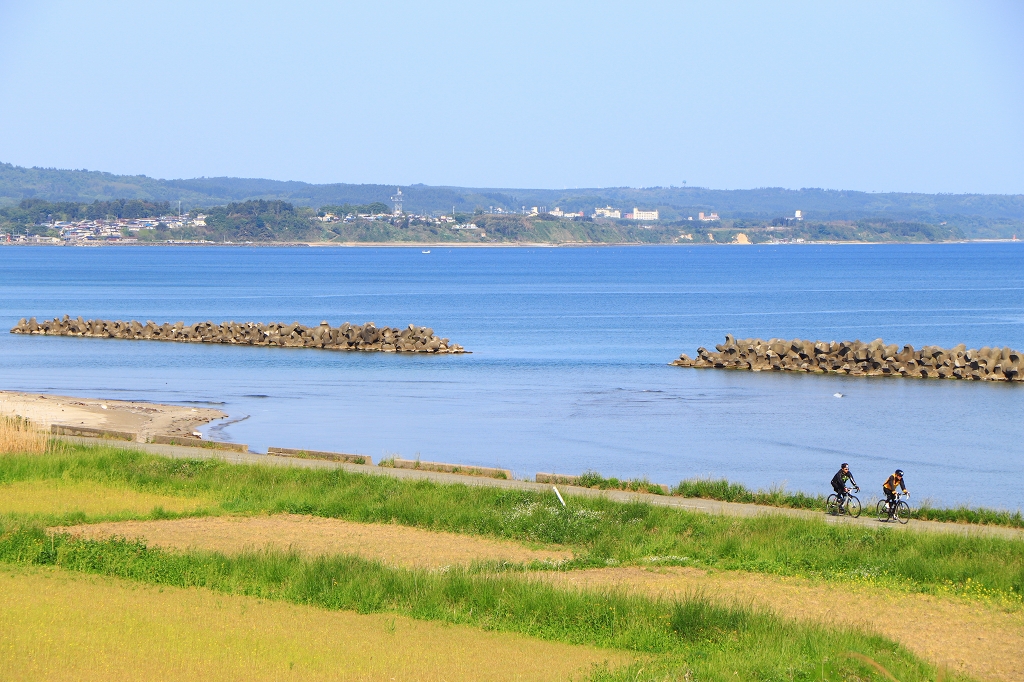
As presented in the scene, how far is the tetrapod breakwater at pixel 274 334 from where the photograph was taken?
61031 millimetres

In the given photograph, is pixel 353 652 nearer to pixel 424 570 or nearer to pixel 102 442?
pixel 424 570

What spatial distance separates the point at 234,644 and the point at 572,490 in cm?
1099

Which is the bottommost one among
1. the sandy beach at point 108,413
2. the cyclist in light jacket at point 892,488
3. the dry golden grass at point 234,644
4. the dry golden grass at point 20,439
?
the sandy beach at point 108,413

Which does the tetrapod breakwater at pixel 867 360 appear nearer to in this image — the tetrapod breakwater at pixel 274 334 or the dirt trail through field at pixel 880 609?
the tetrapod breakwater at pixel 274 334

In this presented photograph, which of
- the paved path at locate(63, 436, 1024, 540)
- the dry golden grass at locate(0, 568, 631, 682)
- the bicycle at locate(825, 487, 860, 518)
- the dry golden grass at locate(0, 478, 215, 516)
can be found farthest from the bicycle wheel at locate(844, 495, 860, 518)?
the dry golden grass at locate(0, 478, 215, 516)

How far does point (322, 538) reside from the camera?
20.0 metres

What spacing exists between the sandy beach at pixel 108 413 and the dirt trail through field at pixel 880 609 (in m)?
16.8

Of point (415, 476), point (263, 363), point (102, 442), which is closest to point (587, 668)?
point (415, 476)

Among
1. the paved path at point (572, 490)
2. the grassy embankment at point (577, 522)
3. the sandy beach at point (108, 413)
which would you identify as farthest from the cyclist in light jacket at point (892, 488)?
the sandy beach at point (108, 413)

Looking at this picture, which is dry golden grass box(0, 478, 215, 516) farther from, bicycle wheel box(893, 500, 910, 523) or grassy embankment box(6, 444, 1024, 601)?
bicycle wheel box(893, 500, 910, 523)

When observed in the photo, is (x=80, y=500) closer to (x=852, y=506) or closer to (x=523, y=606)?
(x=523, y=606)

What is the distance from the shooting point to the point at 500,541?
2025cm

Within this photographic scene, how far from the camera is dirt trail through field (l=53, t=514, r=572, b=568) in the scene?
1869cm

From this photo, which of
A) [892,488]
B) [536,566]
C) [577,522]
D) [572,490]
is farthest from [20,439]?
[892,488]
